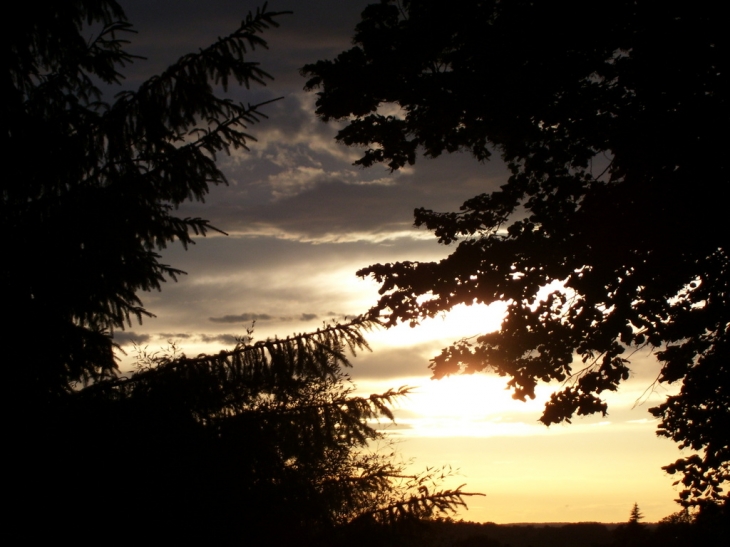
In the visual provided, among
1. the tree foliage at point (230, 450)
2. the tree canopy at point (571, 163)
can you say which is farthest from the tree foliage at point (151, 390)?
the tree canopy at point (571, 163)

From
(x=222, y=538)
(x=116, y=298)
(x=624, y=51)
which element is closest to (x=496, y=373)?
(x=624, y=51)

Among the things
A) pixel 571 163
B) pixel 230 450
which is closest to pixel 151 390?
pixel 230 450

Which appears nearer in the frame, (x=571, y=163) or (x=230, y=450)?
(x=230, y=450)

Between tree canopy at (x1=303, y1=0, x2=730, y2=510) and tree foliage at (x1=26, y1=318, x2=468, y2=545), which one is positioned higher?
tree canopy at (x1=303, y1=0, x2=730, y2=510)

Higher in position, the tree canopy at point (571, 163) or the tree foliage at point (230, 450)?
the tree canopy at point (571, 163)

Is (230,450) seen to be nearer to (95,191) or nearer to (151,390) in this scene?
(151,390)

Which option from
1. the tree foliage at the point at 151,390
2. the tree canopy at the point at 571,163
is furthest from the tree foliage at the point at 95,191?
the tree canopy at the point at 571,163

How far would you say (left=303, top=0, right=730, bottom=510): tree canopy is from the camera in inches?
422

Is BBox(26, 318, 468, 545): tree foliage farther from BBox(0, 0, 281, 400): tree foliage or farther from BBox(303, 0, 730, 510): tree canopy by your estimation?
BBox(303, 0, 730, 510): tree canopy

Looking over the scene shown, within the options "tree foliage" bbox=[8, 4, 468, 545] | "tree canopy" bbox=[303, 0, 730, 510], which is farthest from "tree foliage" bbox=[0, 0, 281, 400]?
"tree canopy" bbox=[303, 0, 730, 510]

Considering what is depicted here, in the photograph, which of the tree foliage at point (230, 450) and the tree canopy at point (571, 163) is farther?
the tree canopy at point (571, 163)

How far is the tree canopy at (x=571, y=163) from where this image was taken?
1073 cm

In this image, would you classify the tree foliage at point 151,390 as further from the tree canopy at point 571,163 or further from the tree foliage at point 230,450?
the tree canopy at point 571,163

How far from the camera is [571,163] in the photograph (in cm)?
1212
